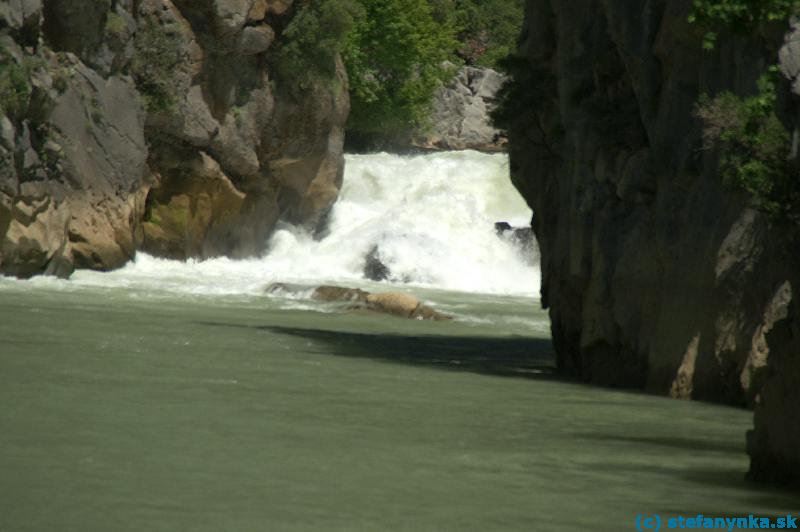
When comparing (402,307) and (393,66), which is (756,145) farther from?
(393,66)

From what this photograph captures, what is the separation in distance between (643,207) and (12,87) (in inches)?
683

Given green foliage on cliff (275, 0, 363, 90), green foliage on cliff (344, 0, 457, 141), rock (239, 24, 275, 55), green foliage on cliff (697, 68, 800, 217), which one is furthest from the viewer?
green foliage on cliff (344, 0, 457, 141)

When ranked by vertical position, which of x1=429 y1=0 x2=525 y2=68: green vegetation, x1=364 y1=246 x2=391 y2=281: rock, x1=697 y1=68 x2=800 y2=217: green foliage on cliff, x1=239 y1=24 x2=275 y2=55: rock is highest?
x1=429 y1=0 x2=525 y2=68: green vegetation

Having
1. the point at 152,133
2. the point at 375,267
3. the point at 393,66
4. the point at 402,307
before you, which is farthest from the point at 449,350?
the point at 393,66

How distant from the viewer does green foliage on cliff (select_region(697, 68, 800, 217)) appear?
15.5 meters

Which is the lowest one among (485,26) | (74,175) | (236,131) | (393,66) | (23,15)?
(74,175)

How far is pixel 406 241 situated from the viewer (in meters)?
51.0

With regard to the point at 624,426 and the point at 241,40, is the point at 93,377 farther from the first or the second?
the point at 241,40

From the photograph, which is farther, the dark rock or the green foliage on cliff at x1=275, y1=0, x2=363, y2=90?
the dark rock

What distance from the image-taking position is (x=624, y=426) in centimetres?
1798

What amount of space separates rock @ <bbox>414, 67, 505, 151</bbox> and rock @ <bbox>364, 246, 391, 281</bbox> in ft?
66.4

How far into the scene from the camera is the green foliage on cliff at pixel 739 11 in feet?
44.1

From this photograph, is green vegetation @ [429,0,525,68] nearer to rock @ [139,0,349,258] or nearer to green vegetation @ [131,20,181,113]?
rock @ [139,0,349,258]

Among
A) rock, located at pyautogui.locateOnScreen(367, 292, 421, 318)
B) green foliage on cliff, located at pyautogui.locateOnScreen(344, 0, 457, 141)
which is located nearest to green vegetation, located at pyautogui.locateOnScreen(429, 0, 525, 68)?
green foliage on cliff, located at pyautogui.locateOnScreen(344, 0, 457, 141)
